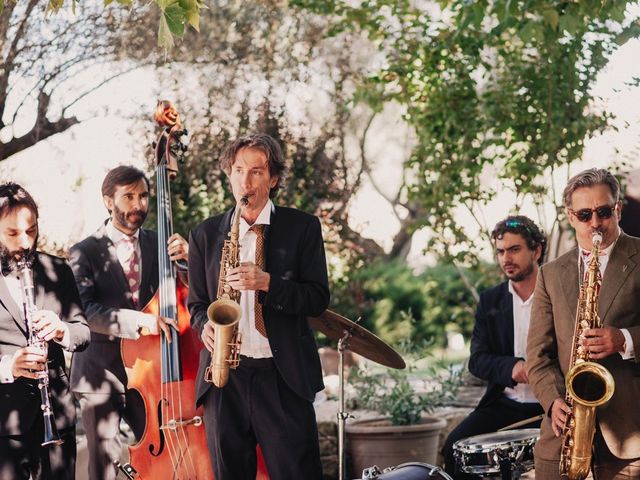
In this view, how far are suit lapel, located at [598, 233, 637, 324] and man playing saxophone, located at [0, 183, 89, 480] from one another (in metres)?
2.07

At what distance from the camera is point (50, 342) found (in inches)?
157

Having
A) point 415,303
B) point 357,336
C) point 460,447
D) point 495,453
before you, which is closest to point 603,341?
point 495,453

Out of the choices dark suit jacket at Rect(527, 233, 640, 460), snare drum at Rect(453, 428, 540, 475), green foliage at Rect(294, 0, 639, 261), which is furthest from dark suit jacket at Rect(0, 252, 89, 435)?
green foliage at Rect(294, 0, 639, 261)

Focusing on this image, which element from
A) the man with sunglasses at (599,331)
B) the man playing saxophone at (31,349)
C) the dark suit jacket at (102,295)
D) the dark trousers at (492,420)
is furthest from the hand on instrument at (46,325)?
the dark trousers at (492,420)

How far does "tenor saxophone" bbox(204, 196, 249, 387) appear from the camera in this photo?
379 centimetres

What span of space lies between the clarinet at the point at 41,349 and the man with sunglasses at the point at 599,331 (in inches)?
75.4

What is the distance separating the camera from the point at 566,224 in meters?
7.29

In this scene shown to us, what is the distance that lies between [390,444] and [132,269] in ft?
7.05

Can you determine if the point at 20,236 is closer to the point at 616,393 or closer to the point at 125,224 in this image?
the point at 125,224

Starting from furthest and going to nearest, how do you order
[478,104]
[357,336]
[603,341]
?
1. [478,104]
2. [357,336]
3. [603,341]

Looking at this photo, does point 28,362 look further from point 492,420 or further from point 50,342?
point 492,420

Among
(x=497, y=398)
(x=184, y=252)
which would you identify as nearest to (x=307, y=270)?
(x=184, y=252)

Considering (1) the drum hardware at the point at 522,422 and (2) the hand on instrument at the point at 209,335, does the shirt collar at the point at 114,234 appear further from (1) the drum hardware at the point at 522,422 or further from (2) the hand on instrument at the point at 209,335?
(1) the drum hardware at the point at 522,422

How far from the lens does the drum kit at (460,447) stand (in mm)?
4199
